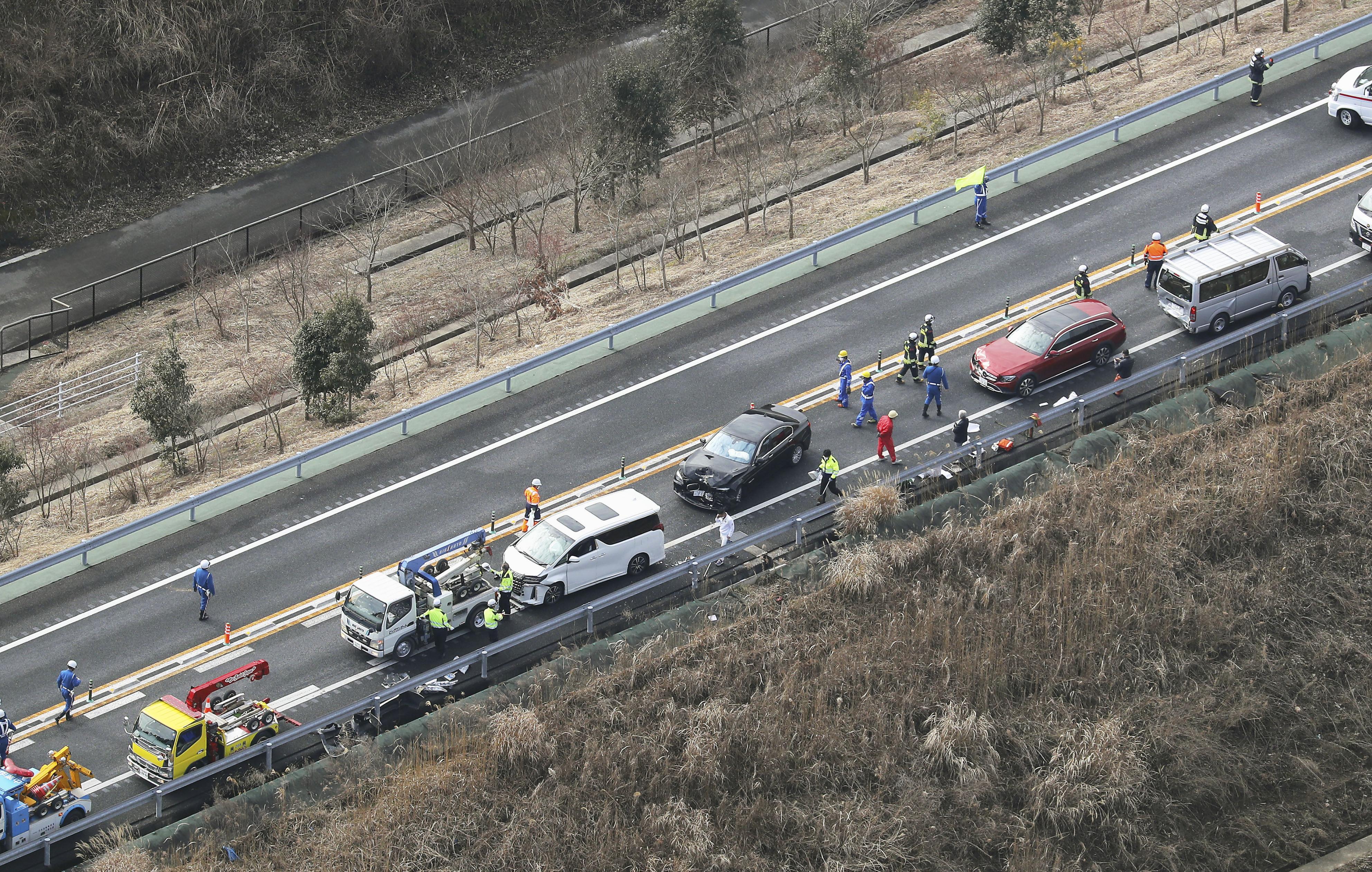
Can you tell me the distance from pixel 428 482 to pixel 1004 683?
46.0ft

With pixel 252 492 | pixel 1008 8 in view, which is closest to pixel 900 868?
pixel 252 492

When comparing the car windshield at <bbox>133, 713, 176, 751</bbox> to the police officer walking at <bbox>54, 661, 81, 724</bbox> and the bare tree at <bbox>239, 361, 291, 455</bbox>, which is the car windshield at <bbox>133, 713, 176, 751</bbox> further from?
the bare tree at <bbox>239, 361, 291, 455</bbox>

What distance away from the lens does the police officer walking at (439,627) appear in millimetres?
31344

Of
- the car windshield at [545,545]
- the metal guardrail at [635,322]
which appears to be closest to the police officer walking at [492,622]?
the car windshield at [545,545]

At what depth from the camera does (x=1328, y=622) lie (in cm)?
3066

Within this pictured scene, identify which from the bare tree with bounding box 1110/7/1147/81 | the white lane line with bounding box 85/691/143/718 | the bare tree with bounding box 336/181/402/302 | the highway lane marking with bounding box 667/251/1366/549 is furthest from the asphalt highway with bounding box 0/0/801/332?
the highway lane marking with bounding box 667/251/1366/549

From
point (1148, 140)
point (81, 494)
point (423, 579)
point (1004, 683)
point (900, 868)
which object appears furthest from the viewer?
point (1148, 140)

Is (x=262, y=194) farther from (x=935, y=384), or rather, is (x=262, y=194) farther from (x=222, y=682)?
(x=222, y=682)

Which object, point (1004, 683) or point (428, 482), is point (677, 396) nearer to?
point (428, 482)

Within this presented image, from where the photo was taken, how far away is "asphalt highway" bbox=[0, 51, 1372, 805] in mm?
32625

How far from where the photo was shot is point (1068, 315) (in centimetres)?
3738

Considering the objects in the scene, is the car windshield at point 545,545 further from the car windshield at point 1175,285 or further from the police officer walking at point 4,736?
the car windshield at point 1175,285

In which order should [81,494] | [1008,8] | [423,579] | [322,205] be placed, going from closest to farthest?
[423,579], [81,494], [1008,8], [322,205]

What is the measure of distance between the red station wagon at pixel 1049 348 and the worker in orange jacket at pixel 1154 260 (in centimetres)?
274
